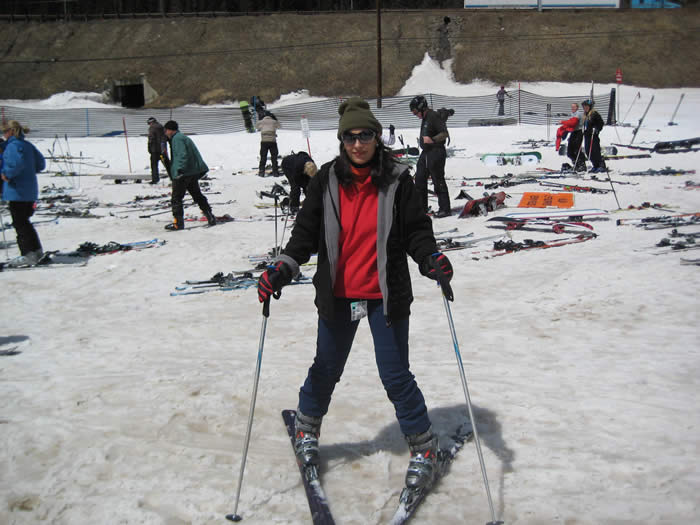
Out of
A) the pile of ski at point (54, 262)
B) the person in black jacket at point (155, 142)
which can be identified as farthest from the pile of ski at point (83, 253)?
the person in black jacket at point (155, 142)

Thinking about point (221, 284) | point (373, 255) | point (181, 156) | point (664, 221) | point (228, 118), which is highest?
A: point (228, 118)

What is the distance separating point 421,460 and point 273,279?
1.13m

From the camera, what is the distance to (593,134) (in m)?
14.1

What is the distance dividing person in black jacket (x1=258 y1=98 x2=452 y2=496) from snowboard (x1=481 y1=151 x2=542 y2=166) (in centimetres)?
1528

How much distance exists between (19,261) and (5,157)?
156 cm

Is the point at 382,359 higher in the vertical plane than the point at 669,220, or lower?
higher

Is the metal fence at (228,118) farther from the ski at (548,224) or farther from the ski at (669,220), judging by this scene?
the ski at (669,220)

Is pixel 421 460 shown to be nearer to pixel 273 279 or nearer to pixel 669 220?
pixel 273 279

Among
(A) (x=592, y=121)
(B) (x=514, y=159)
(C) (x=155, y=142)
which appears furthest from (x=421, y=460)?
(B) (x=514, y=159)

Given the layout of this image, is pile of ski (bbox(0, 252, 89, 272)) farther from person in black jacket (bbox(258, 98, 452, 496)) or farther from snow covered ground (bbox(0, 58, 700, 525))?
person in black jacket (bbox(258, 98, 452, 496))

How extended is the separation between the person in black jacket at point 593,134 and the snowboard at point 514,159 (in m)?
2.26

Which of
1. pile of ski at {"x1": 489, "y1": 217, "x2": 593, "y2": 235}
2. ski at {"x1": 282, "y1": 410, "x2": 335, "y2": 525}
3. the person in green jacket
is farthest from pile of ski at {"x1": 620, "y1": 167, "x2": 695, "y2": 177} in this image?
ski at {"x1": 282, "y1": 410, "x2": 335, "y2": 525}

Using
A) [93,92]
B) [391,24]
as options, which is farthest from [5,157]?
[391,24]

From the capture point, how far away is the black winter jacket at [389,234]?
2.87 meters
